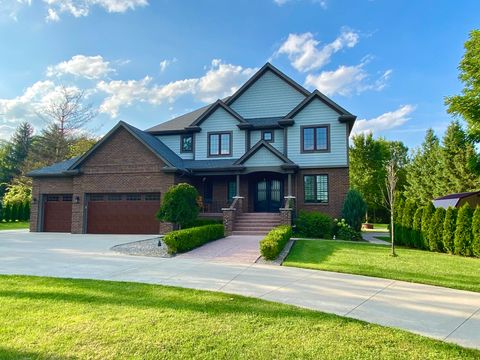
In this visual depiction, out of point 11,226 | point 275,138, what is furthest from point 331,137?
point 11,226

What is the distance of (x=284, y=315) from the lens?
4.35m

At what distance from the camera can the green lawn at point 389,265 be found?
691 cm

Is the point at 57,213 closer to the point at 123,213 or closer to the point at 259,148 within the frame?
the point at 123,213

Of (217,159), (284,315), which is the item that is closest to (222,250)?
(284,315)

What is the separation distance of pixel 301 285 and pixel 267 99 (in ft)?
51.8

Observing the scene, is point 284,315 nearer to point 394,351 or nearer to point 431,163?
point 394,351

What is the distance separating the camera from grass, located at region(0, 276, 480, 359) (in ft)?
10.6

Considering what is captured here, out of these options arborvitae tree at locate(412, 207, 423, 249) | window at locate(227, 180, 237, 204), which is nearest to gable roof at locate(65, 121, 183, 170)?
window at locate(227, 180, 237, 204)

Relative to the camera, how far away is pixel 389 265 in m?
8.48

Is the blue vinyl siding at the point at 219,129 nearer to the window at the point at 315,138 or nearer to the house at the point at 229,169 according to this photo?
the house at the point at 229,169

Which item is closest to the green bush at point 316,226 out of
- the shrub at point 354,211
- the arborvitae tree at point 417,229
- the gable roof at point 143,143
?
the shrub at point 354,211

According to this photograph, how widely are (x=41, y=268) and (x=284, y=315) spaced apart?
6.82m

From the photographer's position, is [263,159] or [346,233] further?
[263,159]

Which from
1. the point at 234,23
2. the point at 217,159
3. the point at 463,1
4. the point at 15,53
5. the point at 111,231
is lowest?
the point at 111,231
